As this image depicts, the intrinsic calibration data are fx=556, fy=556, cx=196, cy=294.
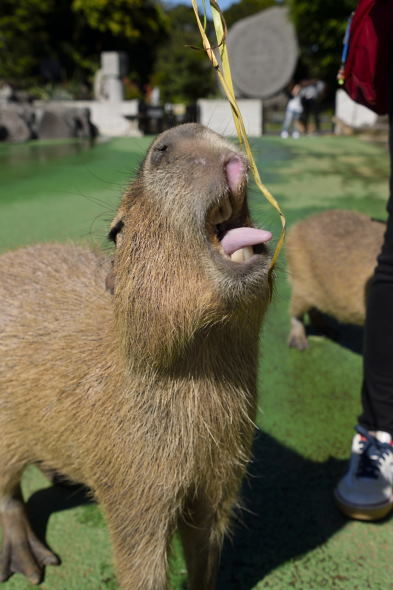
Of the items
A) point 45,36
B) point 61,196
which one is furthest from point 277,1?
point 61,196

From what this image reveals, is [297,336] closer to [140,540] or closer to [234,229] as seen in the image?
[140,540]

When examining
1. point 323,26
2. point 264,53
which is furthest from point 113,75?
point 323,26

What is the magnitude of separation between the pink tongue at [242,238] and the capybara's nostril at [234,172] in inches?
3.2

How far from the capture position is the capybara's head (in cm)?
102

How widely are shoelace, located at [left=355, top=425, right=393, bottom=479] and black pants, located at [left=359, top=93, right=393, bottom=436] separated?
51 millimetres

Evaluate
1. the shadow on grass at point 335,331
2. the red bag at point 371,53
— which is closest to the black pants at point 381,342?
the red bag at point 371,53

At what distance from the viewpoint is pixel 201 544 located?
1585 millimetres

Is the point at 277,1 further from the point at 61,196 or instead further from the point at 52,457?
the point at 52,457

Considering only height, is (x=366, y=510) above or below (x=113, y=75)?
below

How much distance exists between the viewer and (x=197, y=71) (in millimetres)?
31031

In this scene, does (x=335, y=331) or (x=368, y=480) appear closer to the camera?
(x=368, y=480)

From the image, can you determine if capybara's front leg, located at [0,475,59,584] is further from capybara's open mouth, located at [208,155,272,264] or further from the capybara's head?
capybara's open mouth, located at [208,155,272,264]

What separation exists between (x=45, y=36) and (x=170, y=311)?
28.5 meters

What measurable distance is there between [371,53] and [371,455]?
4.59ft
